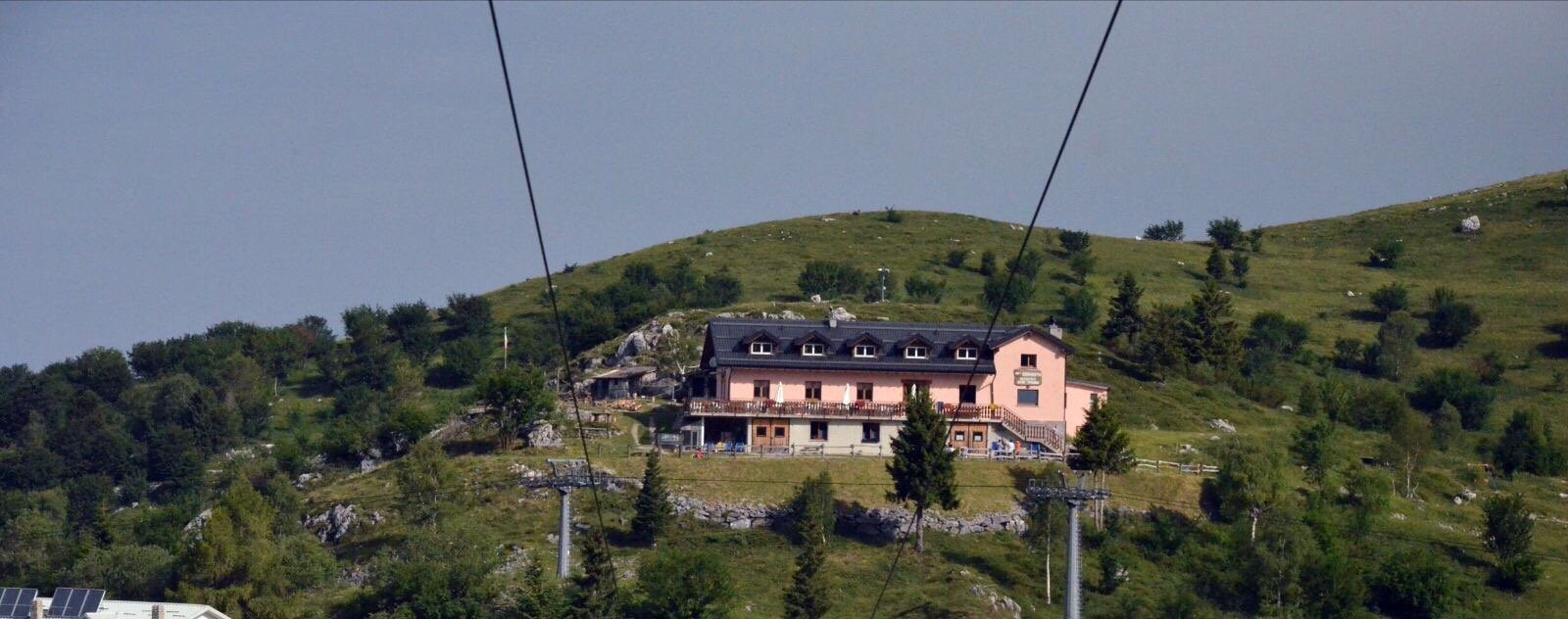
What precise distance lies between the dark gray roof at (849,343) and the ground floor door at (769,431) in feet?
10.5

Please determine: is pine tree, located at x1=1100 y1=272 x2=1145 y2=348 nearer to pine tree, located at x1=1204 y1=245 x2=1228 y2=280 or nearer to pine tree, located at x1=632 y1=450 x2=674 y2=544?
pine tree, located at x1=1204 y1=245 x2=1228 y2=280

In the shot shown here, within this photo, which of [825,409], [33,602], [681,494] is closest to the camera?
[33,602]

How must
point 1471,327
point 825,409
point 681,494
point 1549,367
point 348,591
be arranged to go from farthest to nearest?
point 1471,327 < point 1549,367 < point 825,409 < point 681,494 < point 348,591

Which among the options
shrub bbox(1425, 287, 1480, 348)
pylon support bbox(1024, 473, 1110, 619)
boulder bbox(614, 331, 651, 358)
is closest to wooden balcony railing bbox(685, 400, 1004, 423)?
pylon support bbox(1024, 473, 1110, 619)

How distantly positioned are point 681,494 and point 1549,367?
73.5 meters

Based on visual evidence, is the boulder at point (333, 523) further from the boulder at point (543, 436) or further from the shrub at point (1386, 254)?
the shrub at point (1386, 254)

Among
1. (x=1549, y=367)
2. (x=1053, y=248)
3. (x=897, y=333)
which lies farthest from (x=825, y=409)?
(x=1053, y=248)

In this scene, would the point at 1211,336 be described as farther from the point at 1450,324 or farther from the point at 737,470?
the point at 737,470

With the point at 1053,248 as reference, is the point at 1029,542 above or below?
below

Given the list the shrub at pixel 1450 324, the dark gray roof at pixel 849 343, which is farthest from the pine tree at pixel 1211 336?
the dark gray roof at pixel 849 343

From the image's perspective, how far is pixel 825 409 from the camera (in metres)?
89.0

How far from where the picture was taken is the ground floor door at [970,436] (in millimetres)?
89438

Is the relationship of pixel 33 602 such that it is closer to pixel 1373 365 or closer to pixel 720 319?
pixel 720 319

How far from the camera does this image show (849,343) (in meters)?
92.9
